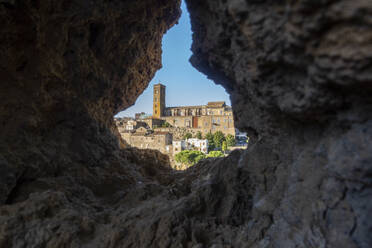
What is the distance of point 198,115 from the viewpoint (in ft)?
186

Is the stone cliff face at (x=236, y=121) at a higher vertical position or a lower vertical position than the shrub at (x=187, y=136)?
higher

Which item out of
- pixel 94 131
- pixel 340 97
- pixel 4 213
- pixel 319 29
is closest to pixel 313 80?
pixel 340 97

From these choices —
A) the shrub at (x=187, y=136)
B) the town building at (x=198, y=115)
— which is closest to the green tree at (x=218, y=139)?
the town building at (x=198, y=115)

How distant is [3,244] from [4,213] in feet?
1.48

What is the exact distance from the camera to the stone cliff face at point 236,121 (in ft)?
4.43

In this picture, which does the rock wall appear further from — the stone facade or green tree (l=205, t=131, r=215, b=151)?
green tree (l=205, t=131, r=215, b=151)

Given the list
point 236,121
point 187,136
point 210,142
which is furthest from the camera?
point 187,136

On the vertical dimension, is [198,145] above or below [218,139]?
below

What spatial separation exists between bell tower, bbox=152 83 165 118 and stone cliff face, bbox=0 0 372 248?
5249 cm

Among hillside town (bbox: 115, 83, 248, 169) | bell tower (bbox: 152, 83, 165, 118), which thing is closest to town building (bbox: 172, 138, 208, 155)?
hillside town (bbox: 115, 83, 248, 169)

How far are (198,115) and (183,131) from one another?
498 inches

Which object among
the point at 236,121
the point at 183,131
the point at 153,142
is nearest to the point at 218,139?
the point at 183,131

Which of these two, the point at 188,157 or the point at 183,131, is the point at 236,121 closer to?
the point at 188,157

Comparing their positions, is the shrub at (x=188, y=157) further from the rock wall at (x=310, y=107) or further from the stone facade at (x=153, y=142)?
the rock wall at (x=310, y=107)
